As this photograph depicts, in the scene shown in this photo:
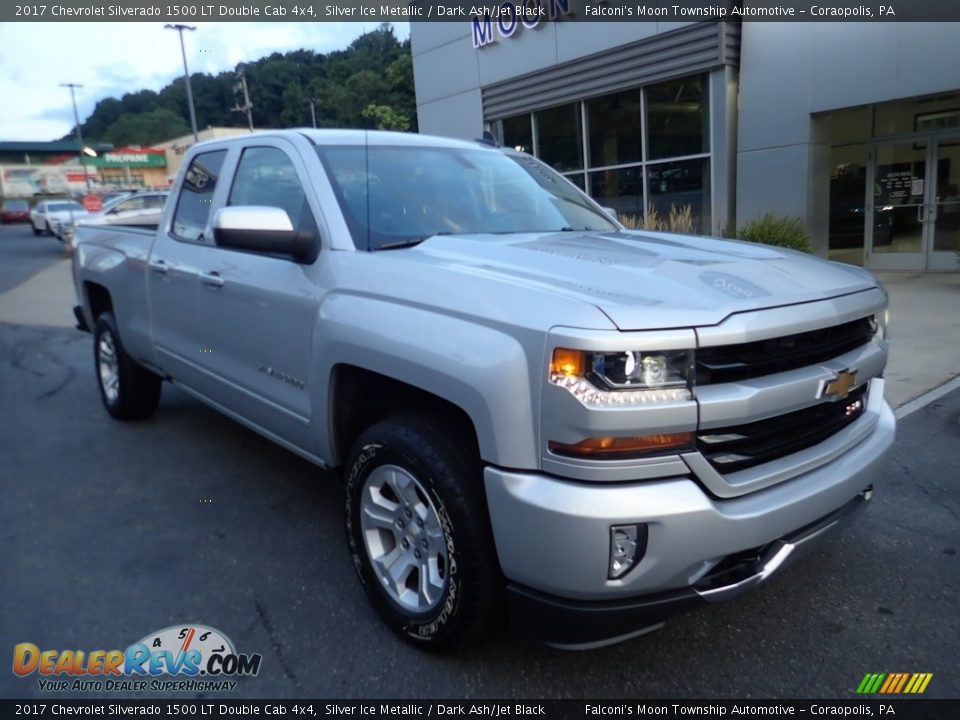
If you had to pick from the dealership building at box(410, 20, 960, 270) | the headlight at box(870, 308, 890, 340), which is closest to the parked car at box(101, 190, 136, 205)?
the dealership building at box(410, 20, 960, 270)

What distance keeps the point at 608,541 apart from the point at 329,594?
5.05ft

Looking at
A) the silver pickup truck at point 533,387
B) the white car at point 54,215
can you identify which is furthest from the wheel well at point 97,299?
the white car at point 54,215

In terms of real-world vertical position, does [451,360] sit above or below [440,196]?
below

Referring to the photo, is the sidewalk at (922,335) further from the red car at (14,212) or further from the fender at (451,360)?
the red car at (14,212)

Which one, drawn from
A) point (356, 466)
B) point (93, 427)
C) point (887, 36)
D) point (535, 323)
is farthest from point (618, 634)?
point (887, 36)

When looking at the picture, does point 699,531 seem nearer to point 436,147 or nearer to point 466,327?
point 466,327

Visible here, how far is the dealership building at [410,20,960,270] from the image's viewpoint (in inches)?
444

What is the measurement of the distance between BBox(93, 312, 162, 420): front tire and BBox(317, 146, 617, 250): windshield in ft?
8.94

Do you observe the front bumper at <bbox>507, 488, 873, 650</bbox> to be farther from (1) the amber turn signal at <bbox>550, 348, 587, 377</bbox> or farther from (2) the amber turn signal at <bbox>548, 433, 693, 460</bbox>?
(1) the amber turn signal at <bbox>550, 348, 587, 377</bbox>

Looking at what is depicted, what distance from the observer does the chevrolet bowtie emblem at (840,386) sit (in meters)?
2.42

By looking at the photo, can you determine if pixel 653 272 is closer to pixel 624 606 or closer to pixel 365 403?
pixel 624 606

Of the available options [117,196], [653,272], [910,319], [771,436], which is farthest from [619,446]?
[117,196]
